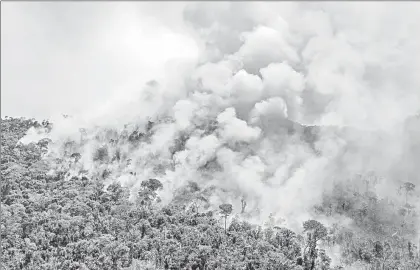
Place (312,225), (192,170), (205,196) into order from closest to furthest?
(312,225)
(205,196)
(192,170)

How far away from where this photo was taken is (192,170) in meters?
196

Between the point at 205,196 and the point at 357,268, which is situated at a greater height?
the point at 205,196

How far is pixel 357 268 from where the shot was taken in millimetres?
136500

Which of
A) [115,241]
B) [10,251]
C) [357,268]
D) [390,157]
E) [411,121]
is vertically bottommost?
[10,251]

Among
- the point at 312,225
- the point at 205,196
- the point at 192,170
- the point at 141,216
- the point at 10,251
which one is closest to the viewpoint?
the point at 10,251

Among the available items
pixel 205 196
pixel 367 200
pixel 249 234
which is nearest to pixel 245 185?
pixel 205 196

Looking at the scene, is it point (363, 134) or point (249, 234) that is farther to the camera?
point (363, 134)

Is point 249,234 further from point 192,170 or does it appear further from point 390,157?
point 390,157

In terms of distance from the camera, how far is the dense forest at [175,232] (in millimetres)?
131500

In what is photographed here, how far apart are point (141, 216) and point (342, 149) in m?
89.1

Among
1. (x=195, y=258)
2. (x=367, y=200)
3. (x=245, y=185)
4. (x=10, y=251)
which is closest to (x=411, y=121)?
(x=367, y=200)

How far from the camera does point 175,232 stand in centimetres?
14762

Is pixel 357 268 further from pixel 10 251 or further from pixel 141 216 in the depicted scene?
pixel 10 251

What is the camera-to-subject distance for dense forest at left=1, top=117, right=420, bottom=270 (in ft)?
431
